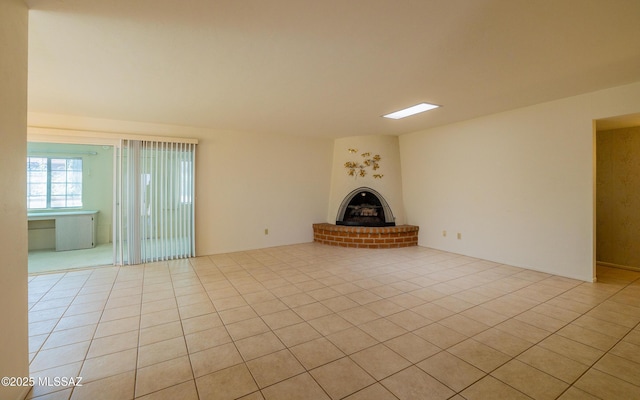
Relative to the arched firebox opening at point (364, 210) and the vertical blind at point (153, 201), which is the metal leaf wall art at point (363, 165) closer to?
the arched firebox opening at point (364, 210)

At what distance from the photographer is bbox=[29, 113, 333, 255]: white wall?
4895 millimetres

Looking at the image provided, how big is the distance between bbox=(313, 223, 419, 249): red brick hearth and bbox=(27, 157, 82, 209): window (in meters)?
5.46

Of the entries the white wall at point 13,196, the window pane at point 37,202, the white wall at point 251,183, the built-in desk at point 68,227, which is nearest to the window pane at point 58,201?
the window pane at point 37,202

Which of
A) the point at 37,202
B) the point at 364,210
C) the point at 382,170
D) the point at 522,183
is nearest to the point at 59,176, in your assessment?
→ the point at 37,202

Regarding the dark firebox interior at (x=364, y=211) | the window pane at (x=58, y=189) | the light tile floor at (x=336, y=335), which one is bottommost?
the light tile floor at (x=336, y=335)

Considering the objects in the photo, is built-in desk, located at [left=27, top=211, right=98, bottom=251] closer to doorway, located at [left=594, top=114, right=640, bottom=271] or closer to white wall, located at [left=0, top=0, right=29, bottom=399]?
white wall, located at [left=0, top=0, right=29, bottom=399]

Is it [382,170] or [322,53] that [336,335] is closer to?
[322,53]

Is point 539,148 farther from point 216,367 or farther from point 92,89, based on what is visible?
point 92,89

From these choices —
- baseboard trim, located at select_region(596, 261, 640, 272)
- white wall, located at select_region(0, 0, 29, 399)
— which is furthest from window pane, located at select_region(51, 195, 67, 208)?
baseboard trim, located at select_region(596, 261, 640, 272)

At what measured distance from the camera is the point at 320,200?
6.26m

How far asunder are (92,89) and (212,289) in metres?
2.61

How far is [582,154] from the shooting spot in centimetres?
343

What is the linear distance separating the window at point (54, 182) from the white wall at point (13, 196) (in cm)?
551

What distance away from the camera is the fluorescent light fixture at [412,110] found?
369 centimetres
